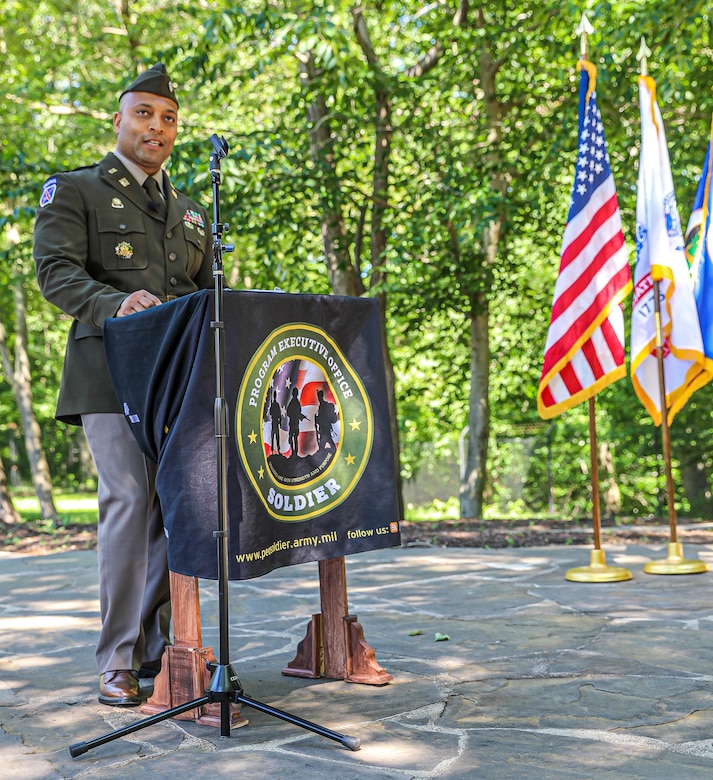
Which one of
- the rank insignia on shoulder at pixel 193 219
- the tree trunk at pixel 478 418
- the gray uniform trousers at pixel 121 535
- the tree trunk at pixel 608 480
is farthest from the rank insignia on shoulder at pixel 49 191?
the tree trunk at pixel 608 480

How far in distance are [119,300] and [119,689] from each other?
141cm

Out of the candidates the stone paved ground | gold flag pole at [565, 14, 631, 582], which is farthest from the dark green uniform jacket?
gold flag pole at [565, 14, 631, 582]

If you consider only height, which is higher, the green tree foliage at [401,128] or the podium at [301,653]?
the green tree foliage at [401,128]

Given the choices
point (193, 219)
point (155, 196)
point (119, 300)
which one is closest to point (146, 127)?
point (155, 196)

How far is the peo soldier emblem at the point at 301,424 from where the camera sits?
9.95ft

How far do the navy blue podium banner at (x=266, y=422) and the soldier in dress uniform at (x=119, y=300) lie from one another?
251 mm

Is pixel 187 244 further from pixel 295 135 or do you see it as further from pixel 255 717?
pixel 295 135

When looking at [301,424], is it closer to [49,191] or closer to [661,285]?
[49,191]

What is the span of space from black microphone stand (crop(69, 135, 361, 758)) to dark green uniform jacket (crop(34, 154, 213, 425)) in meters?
0.67

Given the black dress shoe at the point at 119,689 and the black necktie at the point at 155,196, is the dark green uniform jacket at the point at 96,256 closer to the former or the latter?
the black necktie at the point at 155,196

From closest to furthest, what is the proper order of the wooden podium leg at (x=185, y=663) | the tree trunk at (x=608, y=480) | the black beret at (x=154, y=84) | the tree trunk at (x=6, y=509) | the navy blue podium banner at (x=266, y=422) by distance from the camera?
1. the navy blue podium banner at (x=266, y=422)
2. the wooden podium leg at (x=185, y=663)
3. the black beret at (x=154, y=84)
4. the tree trunk at (x=6, y=509)
5. the tree trunk at (x=608, y=480)

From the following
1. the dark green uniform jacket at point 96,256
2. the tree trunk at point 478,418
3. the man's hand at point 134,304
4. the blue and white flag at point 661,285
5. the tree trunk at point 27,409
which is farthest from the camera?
the tree trunk at point 27,409

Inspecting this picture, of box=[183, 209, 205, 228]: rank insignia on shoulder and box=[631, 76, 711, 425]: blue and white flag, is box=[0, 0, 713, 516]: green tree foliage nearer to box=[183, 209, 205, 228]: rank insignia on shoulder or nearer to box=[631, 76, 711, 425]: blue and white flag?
box=[631, 76, 711, 425]: blue and white flag

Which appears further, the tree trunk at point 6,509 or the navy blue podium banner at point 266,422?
the tree trunk at point 6,509
